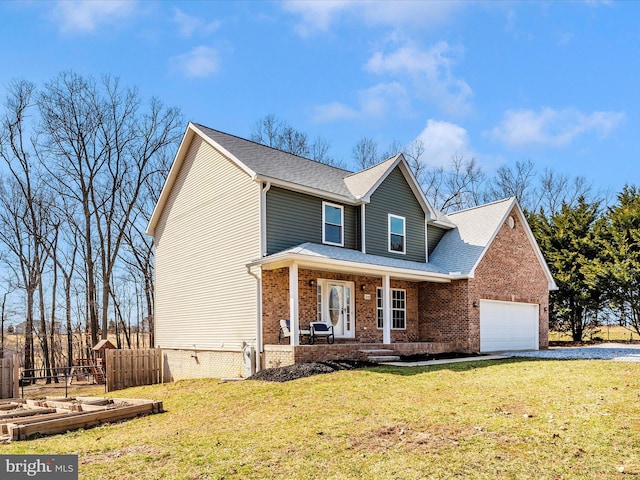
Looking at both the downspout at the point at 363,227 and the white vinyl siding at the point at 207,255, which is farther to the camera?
the downspout at the point at 363,227

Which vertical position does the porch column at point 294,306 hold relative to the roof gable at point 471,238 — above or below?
below

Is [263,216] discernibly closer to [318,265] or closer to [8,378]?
[318,265]

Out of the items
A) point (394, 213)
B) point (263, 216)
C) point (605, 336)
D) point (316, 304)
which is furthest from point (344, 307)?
point (605, 336)

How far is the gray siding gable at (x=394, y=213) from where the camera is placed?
59.0 feet

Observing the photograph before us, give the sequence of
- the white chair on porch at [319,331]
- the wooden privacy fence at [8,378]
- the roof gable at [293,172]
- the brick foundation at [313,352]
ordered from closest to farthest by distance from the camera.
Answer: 1. the brick foundation at [313,352]
2. the wooden privacy fence at [8,378]
3. the white chair on porch at [319,331]
4. the roof gable at [293,172]

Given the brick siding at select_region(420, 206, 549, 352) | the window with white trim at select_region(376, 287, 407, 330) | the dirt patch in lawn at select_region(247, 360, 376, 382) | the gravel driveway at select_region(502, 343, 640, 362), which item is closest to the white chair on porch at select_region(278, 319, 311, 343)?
the dirt patch in lawn at select_region(247, 360, 376, 382)

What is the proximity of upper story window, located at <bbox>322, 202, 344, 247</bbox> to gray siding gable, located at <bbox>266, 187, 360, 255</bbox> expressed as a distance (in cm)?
16

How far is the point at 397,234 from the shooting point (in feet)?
62.1

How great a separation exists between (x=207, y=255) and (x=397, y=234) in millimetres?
6952

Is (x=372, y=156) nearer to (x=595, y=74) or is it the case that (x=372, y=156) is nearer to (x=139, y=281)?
(x=139, y=281)

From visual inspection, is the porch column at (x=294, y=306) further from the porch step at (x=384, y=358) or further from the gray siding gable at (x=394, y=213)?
the gray siding gable at (x=394, y=213)

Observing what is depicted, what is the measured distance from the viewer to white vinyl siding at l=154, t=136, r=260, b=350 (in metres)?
15.2

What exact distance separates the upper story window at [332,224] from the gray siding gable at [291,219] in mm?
164
